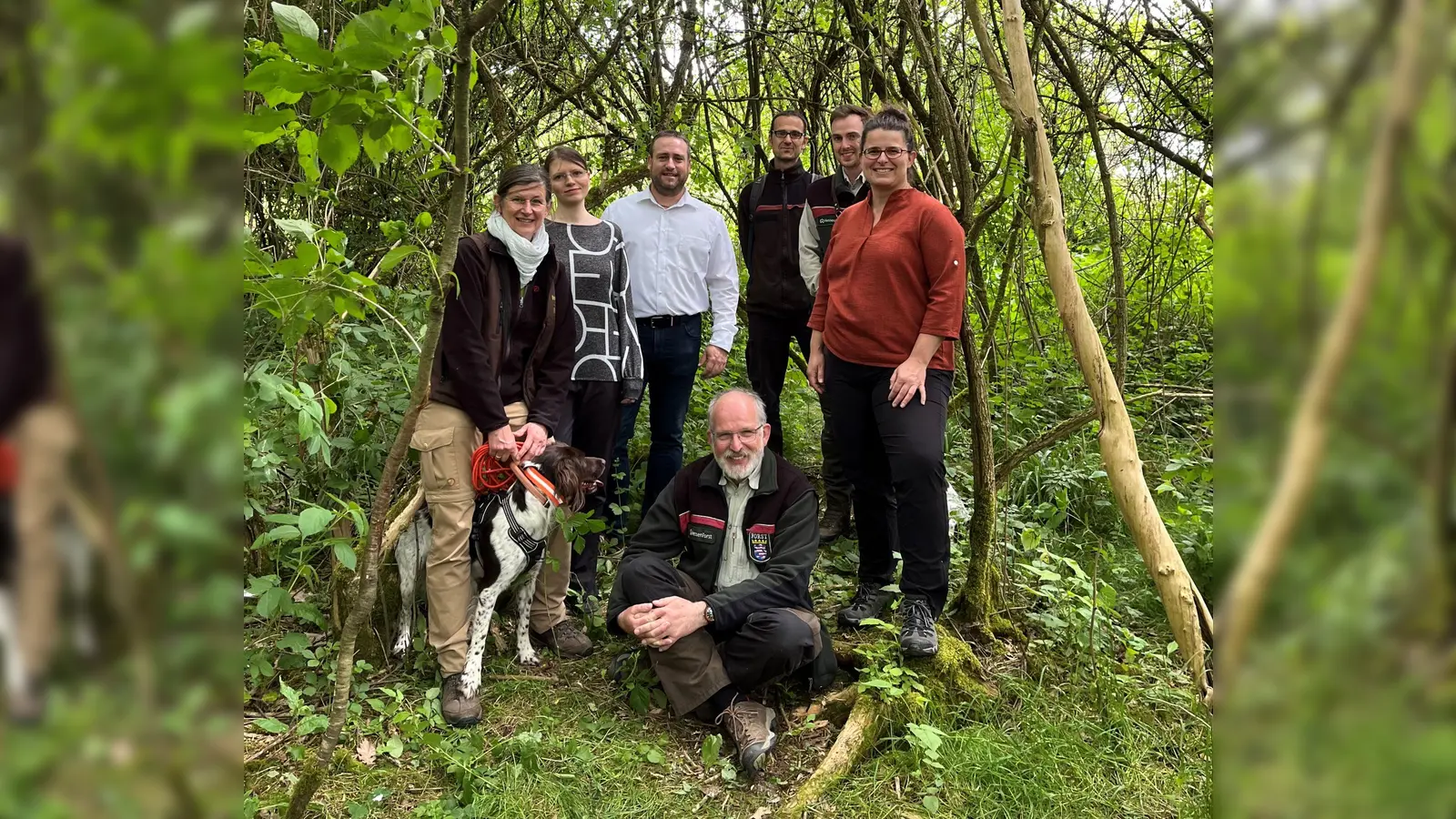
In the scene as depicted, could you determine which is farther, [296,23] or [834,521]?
[834,521]

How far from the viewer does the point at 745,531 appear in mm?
3527

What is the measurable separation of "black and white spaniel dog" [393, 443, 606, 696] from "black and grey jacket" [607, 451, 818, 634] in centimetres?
33

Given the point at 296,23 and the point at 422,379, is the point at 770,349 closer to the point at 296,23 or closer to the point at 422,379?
the point at 422,379

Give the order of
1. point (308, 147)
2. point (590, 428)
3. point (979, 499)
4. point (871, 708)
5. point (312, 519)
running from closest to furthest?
point (308, 147), point (312, 519), point (871, 708), point (979, 499), point (590, 428)

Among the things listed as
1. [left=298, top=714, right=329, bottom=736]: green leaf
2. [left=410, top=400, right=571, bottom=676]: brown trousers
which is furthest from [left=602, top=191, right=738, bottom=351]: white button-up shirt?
[left=298, top=714, right=329, bottom=736]: green leaf

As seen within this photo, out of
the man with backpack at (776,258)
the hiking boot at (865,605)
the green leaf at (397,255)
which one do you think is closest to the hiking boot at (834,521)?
the man with backpack at (776,258)

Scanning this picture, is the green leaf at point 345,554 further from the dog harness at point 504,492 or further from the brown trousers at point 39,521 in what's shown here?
the brown trousers at point 39,521

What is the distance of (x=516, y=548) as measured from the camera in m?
3.51

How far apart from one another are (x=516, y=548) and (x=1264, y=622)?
3.37 m

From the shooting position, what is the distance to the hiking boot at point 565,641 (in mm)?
Result: 3750

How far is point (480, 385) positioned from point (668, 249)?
135 cm

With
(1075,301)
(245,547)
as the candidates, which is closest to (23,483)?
(1075,301)

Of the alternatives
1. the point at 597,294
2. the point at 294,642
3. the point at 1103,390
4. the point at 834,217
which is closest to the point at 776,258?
the point at 834,217

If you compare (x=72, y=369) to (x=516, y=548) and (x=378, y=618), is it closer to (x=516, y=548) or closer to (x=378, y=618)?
(x=516, y=548)
